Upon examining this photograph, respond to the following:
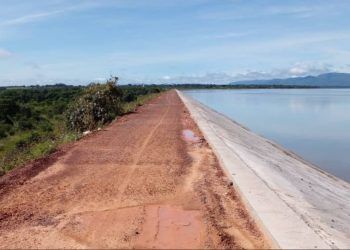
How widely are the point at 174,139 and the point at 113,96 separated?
44.9 feet

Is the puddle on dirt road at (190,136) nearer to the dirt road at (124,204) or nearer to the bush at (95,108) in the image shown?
the dirt road at (124,204)

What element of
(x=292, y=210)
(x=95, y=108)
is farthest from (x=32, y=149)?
(x=292, y=210)

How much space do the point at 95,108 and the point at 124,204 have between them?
751 inches

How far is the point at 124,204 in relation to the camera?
682cm

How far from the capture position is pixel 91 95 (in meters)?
26.8

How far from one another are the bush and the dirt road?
41.3 ft

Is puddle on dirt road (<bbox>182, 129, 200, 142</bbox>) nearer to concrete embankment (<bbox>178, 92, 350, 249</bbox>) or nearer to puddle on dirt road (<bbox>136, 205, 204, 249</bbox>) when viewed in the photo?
concrete embankment (<bbox>178, 92, 350, 249</bbox>)

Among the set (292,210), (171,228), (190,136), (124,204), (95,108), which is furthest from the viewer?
(95,108)

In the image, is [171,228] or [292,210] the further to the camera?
[292,210]

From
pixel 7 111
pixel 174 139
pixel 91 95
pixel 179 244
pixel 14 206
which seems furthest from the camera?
pixel 7 111

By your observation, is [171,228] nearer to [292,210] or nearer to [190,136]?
[292,210]

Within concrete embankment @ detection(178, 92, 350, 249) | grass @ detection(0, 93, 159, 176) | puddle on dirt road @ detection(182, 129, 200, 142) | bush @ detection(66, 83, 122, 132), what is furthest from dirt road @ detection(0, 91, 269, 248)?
bush @ detection(66, 83, 122, 132)

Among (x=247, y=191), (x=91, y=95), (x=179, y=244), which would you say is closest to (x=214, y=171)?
(x=247, y=191)

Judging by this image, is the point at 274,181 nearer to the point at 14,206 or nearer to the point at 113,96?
the point at 14,206
